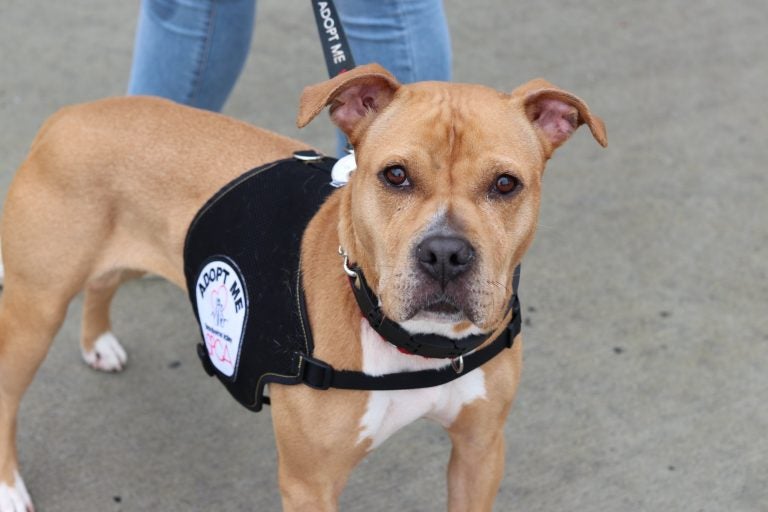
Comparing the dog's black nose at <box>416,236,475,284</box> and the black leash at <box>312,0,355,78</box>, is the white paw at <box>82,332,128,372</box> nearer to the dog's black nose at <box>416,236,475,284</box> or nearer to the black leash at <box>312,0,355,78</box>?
the black leash at <box>312,0,355,78</box>

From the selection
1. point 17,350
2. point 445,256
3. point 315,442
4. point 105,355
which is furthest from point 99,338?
point 445,256

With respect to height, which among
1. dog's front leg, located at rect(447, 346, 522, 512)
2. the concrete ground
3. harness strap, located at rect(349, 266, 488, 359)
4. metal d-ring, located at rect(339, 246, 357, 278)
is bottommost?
the concrete ground

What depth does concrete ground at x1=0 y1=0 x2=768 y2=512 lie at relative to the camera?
3936 mm

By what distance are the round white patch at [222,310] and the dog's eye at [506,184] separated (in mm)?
856

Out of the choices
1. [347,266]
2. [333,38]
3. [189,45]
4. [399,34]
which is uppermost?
[333,38]

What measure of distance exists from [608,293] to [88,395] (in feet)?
7.80

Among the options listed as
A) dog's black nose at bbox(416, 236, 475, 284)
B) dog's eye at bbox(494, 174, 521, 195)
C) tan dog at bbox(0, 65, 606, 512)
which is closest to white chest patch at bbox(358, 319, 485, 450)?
tan dog at bbox(0, 65, 606, 512)

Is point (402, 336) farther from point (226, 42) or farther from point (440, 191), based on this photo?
point (226, 42)

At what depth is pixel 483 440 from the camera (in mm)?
3197

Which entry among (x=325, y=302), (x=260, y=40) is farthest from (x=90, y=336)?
(x=260, y=40)

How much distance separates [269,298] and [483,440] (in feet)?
2.56

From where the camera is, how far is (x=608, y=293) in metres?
4.93

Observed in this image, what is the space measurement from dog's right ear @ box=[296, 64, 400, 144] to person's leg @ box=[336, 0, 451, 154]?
752 millimetres

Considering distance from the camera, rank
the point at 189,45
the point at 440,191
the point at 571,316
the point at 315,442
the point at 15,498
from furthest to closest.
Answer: the point at 571,316 → the point at 189,45 → the point at 15,498 → the point at 315,442 → the point at 440,191
